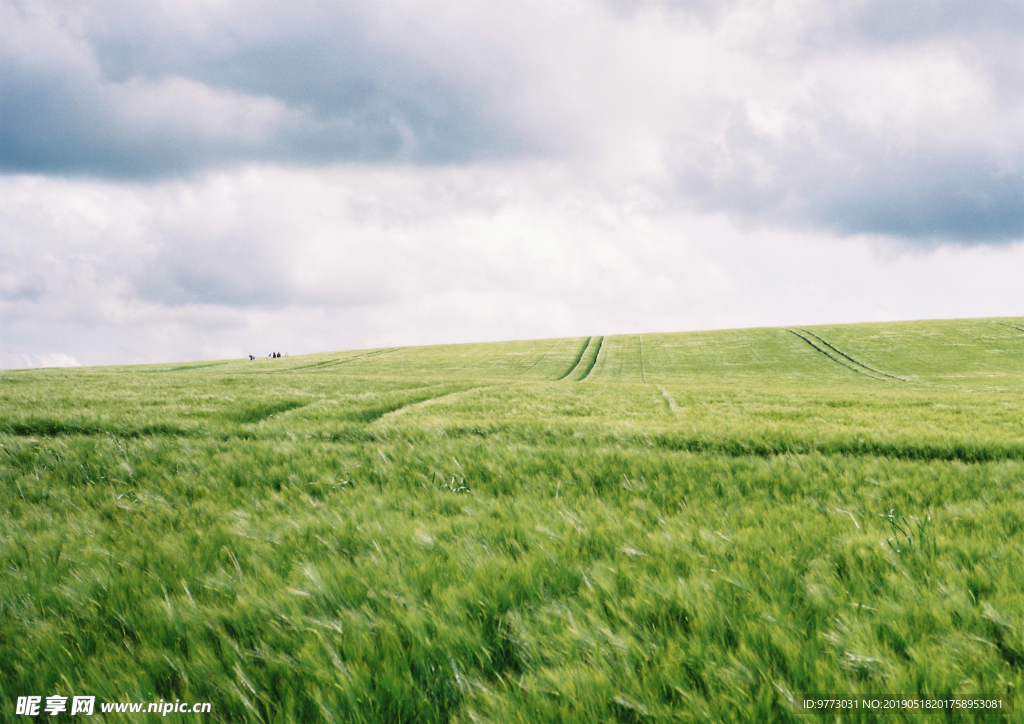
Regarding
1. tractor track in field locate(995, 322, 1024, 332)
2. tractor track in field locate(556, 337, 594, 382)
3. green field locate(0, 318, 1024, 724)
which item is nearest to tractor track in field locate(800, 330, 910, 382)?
tractor track in field locate(995, 322, 1024, 332)

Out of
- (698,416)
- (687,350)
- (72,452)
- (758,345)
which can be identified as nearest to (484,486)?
(72,452)

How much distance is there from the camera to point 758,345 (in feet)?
169

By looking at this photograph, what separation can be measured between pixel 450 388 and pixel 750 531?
46.9 ft

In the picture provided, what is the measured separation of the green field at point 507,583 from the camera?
132cm

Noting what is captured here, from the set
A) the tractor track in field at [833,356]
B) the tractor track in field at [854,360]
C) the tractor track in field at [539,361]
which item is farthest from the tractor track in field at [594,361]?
the tractor track in field at [854,360]

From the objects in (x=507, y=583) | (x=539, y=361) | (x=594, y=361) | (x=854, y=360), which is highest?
(x=507, y=583)

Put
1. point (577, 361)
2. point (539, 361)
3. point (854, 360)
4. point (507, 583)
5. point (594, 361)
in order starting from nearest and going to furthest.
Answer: point (507, 583) → point (854, 360) → point (594, 361) → point (577, 361) → point (539, 361)

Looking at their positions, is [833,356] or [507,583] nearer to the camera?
[507,583]

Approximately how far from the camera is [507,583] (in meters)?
1.87

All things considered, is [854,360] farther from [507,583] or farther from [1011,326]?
[507,583]

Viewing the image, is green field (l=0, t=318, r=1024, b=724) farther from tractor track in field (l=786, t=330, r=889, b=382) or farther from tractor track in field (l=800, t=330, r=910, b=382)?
tractor track in field (l=786, t=330, r=889, b=382)

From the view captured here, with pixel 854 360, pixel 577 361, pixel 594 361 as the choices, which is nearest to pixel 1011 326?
pixel 854 360

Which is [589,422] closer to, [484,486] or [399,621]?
[484,486]

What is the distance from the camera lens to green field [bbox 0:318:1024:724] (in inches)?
51.8
